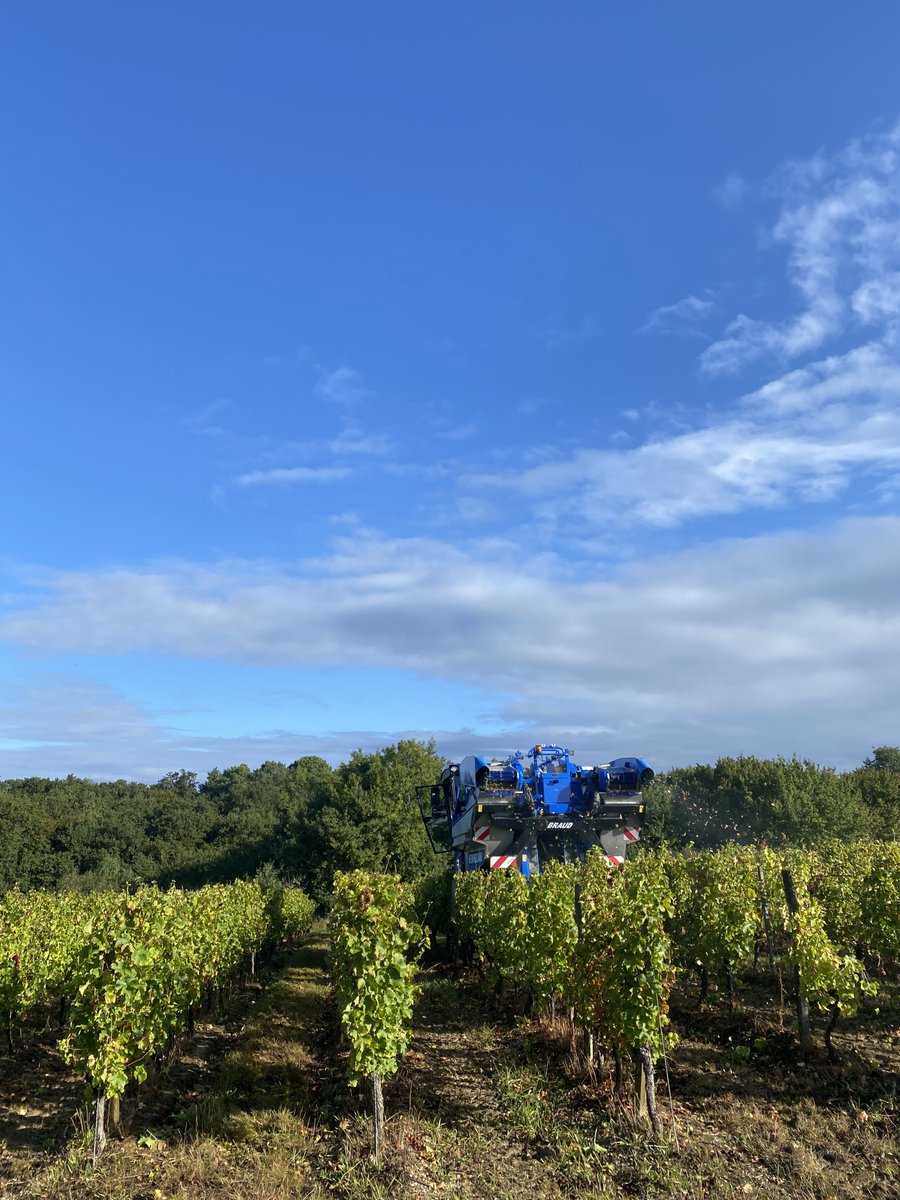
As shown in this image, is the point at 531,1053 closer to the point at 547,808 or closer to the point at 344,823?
the point at 547,808

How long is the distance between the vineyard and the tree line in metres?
19.6

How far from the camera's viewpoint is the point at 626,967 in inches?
320

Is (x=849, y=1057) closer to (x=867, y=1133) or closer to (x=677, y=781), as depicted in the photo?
(x=867, y=1133)

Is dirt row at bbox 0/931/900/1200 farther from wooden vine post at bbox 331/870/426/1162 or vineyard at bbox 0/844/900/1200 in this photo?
wooden vine post at bbox 331/870/426/1162

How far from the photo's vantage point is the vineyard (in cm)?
689

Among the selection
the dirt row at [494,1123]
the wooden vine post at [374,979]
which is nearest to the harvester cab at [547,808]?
the dirt row at [494,1123]

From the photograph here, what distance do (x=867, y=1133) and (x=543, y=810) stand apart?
10.9 meters

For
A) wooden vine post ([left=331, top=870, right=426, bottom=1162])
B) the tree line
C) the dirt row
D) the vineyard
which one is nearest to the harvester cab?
the vineyard

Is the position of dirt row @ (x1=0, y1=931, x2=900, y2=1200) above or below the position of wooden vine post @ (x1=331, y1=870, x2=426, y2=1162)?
below

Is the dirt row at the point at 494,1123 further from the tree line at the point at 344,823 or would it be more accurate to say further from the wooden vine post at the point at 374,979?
the tree line at the point at 344,823

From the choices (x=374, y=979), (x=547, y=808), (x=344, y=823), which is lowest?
(x=344, y=823)

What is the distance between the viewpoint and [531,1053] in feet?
33.9

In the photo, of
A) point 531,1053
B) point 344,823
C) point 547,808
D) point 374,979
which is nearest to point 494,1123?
point 374,979

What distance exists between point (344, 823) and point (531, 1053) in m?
34.7
